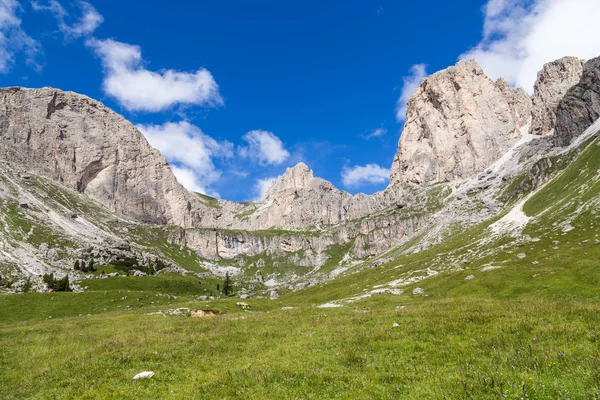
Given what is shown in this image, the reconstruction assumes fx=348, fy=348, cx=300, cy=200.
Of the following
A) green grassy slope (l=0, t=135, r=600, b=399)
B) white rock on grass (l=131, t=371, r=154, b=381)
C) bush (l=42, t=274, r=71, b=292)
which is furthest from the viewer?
bush (l=42, t=274, r=71, b=292)

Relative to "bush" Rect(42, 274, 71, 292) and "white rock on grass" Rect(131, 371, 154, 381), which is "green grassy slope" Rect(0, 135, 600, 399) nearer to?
"white rock on grass" Rect(131, 371, 154, 381)

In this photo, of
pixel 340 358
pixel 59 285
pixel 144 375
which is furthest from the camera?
pixel 59 285

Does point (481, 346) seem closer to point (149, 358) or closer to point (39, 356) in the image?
point (149, 358)

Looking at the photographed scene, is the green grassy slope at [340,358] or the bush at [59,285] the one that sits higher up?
the bush at [59,285]

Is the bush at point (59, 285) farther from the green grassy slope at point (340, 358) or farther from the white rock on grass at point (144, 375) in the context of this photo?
the white rock on grass at point (144, 375)

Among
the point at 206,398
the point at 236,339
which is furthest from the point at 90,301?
the point at 206,398

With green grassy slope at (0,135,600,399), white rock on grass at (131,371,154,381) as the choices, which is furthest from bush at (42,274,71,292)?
white rock on grass at (131,371,154,381)

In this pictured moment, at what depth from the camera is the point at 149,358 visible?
19078 millimetres

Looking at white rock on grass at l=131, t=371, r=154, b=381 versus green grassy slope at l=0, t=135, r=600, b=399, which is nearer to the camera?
green grassy slope at l=0, t=135, r=600, b=399

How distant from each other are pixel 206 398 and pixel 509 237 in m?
172

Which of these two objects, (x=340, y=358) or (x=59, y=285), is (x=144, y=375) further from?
(x=59, y=285)

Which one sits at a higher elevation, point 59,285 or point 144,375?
point 59,285

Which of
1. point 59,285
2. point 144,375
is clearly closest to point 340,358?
point 144,375

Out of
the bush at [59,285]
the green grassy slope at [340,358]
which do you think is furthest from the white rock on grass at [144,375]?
the bush at [59,285]
